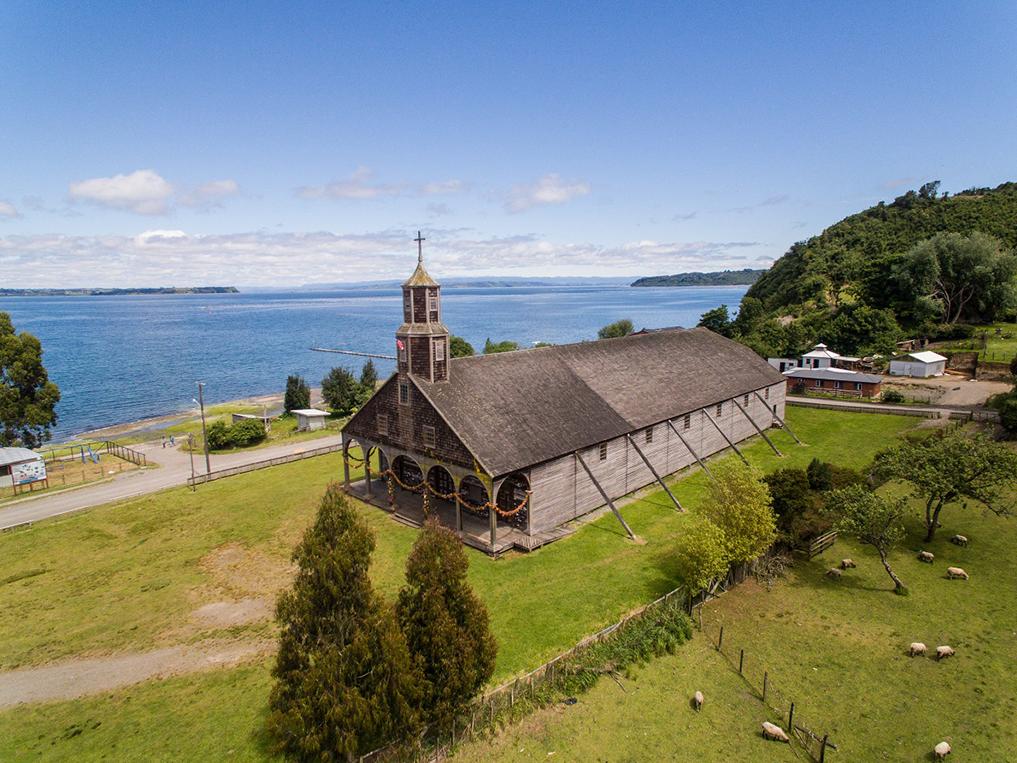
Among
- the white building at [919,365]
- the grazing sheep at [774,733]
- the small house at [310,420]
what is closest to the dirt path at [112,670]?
the grazing sheep at [774,733]

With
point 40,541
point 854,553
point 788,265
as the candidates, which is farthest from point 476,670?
point 788,265

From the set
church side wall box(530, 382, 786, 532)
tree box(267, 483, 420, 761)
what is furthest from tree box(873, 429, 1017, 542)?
tree box(267, 483, 420, 761)

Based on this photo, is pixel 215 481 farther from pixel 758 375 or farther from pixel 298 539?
pixel 758 375

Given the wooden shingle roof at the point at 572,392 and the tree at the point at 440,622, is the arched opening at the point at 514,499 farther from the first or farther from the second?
the tree at the point at 440,622

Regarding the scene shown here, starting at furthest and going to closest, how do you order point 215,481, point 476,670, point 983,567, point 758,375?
point 758,375
point 215,481
point 983,567
point 476,670

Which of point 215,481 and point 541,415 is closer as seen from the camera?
point 541,415

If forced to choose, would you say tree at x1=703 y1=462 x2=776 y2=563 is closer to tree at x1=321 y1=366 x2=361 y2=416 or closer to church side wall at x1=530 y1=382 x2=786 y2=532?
church side wall at x1=530 y1=382 x2=786 y2=532

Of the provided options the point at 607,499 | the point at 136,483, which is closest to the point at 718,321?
the point at 607,499
